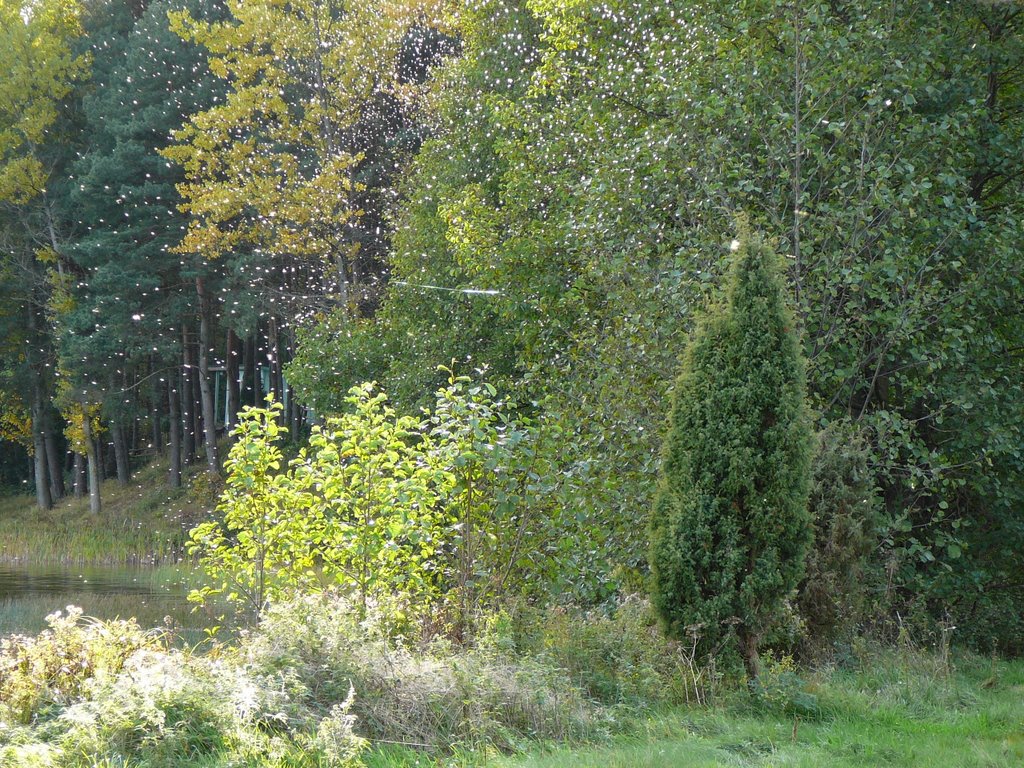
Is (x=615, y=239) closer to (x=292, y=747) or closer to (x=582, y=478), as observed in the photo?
(x=582, y=478)

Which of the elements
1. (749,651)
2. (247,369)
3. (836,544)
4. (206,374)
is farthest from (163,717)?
(247,369)

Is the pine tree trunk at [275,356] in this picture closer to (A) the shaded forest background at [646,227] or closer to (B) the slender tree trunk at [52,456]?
(A) the shaded forest background at [646,227]

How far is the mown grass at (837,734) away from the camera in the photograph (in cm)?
446

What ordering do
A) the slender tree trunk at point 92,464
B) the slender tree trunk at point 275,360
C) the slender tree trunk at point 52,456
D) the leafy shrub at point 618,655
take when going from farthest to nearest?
the slender tree trunk at point 52,456 < the slender tree trunk at point 92,464 < the slender tree trunk at point 275,360 < the leafy shrub at point 618,655

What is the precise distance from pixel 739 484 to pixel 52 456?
3262cm

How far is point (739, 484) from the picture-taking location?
5941 mm

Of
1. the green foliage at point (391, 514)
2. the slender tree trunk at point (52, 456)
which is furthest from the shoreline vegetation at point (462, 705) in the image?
the slender tree trunk at point (52, 456)

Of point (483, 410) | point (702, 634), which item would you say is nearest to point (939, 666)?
point (702, 634)

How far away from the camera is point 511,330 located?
15.5 meters

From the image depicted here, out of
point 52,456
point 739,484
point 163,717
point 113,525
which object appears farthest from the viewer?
point 52,456

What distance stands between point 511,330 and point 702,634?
32.4 ft

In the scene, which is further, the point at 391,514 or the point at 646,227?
the point at 646,227

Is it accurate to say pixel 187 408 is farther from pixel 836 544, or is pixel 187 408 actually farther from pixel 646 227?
pixel 836 544

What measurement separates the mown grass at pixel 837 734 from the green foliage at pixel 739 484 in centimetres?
56
